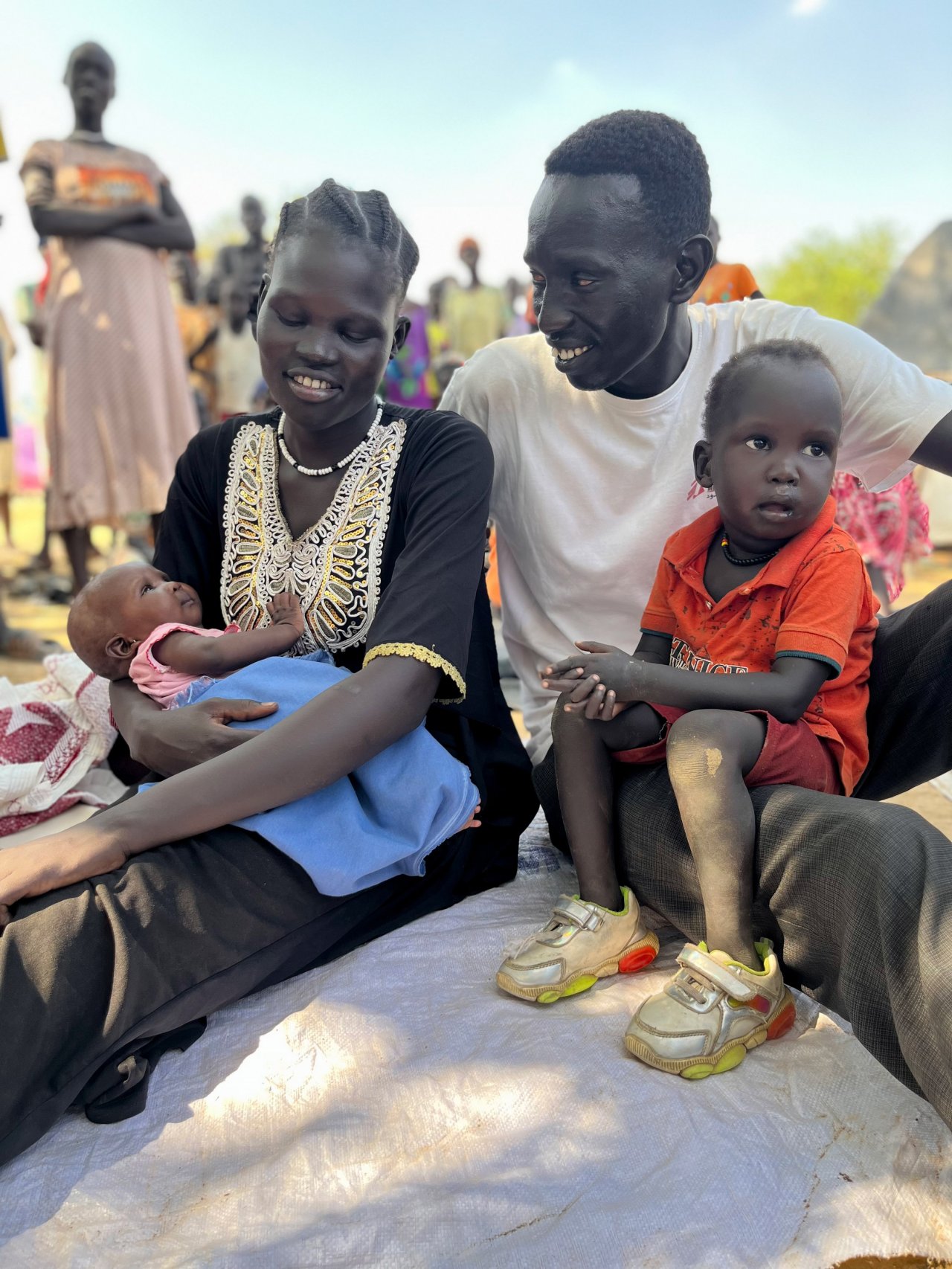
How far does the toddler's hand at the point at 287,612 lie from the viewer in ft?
6.03

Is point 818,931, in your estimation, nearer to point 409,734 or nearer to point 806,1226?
point 806,1226

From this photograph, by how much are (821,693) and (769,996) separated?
486 millimetres

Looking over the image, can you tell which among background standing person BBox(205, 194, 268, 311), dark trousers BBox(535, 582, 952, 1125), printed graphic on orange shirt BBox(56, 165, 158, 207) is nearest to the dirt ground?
dark trousers BBox(535, 582, 952, 1125)

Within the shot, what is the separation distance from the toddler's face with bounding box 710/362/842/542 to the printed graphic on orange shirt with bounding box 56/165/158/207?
4.19 metres

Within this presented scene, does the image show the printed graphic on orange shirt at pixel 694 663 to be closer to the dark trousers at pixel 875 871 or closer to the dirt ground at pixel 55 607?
the dark trousers at pixel 875 871

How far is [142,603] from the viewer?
1.88 metres

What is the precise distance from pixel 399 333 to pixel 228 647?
25.8 inches

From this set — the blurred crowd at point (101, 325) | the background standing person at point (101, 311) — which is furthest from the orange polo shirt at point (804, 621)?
the background standing person at point (101, 311)

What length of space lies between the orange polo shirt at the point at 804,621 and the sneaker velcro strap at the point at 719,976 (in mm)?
386

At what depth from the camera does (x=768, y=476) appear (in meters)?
1.68

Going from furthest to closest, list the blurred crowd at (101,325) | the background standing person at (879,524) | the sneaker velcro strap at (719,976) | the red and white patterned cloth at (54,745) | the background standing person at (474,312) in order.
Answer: the background standing person at (474,312), the blurred crowd at (101,325), the background standing person at (879,524), the red and white patterned cloth at (54,745), the sneaker velcro strap at (719,976)

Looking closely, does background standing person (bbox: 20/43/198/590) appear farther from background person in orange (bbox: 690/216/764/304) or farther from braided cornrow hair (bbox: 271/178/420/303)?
braided cornrow hair (bbox: 271/178/420/303)

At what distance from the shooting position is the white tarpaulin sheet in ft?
4.01

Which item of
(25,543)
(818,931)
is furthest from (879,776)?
(25,543)
